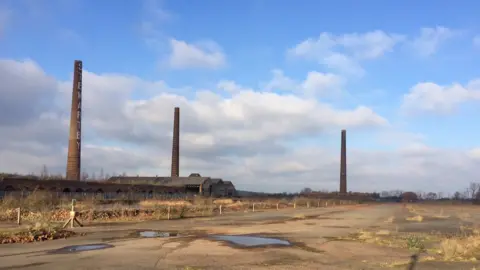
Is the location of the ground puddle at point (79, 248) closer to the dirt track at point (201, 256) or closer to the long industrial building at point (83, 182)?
the dirt track at point (201, 256)

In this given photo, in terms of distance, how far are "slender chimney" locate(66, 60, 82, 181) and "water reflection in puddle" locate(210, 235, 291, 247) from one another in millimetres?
47531

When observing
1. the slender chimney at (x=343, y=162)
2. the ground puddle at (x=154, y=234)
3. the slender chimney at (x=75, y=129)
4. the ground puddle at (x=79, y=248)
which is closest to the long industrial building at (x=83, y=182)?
the slender chimney at (x=75, y=129)

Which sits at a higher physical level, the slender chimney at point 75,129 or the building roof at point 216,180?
the slender chimney at point 75,129

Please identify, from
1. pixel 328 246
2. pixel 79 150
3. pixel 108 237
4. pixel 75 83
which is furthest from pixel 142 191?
pixel 328 246

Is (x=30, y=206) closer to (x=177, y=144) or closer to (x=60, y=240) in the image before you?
(x=60, y=240)

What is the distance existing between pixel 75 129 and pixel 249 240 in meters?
50.1

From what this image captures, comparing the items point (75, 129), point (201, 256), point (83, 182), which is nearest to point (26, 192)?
point (83, 182)

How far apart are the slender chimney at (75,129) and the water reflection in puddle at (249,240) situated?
47531 mm

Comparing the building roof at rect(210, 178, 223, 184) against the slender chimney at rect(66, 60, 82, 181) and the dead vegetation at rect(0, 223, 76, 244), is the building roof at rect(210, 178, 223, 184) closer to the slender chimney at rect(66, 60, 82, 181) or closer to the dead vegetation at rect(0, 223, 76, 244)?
the slender chimney at rect(66, 60, 82, 181)

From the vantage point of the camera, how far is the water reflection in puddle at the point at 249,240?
704 inches

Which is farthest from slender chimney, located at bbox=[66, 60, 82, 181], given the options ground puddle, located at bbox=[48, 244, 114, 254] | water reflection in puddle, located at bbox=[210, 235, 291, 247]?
ground puddle, located at bbox=[48, 244, 114, 254]

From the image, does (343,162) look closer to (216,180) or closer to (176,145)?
(216,180)

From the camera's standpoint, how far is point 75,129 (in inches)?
2482

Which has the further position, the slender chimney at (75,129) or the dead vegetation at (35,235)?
the slender chimney at (75,129)
